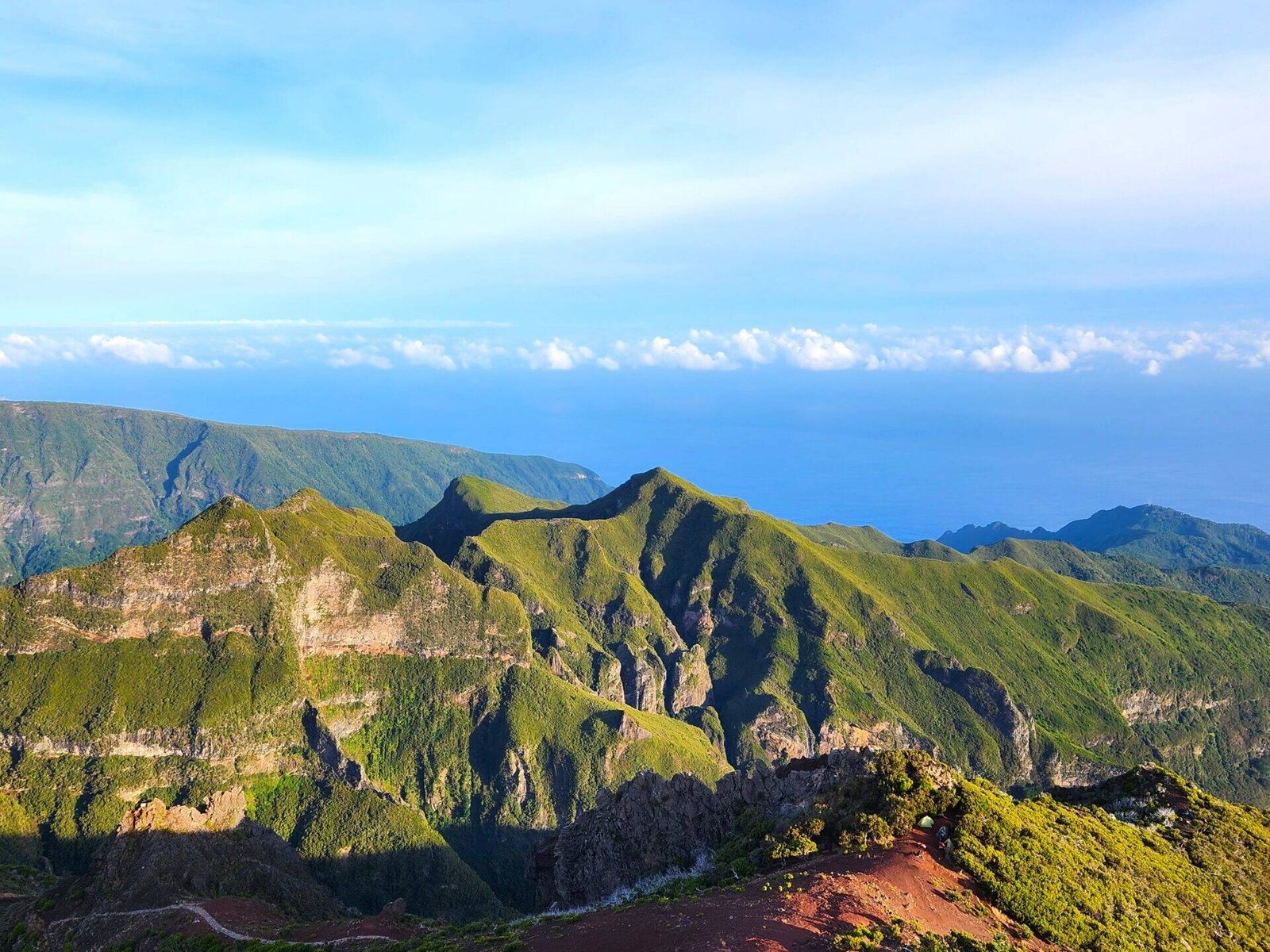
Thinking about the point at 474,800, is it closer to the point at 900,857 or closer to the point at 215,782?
the point at 215,782

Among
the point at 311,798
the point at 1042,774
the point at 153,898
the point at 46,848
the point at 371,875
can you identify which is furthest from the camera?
the point at 1042,774

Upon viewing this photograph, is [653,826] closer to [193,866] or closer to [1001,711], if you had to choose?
[193,866]

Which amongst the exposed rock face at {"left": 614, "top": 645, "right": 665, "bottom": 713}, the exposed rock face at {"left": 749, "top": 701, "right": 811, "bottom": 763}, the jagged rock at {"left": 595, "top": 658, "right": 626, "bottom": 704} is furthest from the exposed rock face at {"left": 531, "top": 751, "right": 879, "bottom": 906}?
the exposed rock face at {"left": 614, "top": 645, "right": 665, "bottom": 713}

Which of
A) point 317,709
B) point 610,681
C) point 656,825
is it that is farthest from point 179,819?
point 610,681

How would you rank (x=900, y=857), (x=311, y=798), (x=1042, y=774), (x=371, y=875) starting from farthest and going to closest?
1. (x=1042, y=774)
2. (x=311, y=798)
3. (x=371, y=875)
4. (x=900, y=857)

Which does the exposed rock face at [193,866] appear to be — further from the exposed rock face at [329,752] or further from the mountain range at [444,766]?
the exposed rock face at [329,752]

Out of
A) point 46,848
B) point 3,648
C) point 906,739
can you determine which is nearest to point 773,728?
point 906,739

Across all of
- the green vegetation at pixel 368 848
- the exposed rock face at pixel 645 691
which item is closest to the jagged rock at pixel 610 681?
the exposed rock face at pixel 645 691
